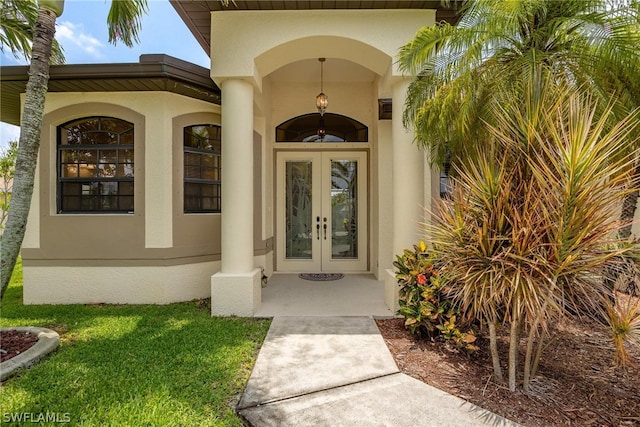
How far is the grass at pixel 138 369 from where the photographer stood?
2.69 metres

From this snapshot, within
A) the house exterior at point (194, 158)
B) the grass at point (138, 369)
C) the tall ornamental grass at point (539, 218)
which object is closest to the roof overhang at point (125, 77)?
the house exterior at point (194, 158)

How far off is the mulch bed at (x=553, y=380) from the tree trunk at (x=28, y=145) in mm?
4802

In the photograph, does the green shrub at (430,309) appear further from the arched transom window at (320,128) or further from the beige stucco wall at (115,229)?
the arched transom window at (320,128)

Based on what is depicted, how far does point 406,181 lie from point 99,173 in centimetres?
578

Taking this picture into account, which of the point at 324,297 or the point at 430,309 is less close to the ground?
the point at 430,309

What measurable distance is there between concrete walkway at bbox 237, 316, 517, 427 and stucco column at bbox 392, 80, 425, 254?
6.06 ft

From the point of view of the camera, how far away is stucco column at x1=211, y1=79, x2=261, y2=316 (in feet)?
16.6

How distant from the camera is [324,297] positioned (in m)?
5.99

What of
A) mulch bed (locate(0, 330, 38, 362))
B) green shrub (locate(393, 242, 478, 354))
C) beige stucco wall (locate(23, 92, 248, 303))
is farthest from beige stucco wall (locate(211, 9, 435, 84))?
mulch bed (locate(0, 330, 38, 362))

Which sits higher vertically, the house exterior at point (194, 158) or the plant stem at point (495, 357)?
the house exterior at point (194, 158)

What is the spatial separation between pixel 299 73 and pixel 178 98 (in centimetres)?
299

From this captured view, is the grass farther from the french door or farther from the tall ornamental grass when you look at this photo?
the french door

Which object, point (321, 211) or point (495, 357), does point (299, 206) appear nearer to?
point (321, 211)

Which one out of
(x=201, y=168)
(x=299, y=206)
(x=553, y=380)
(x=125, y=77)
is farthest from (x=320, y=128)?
(x=553, y=380)
